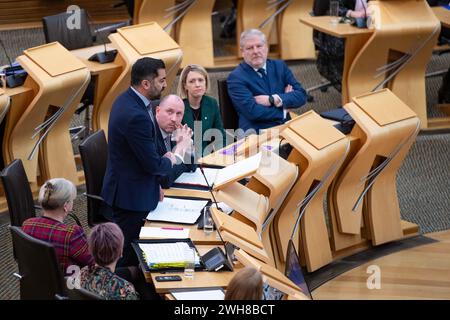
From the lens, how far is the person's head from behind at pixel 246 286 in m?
3.30

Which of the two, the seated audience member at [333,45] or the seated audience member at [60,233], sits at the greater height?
the seated audience member at [60,233]

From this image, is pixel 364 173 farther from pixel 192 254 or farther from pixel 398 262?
pixel 192 254

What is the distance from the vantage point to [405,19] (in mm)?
7531

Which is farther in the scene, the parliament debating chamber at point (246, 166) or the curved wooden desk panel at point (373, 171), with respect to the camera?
the curved wooden desk panel at point (373, 171)

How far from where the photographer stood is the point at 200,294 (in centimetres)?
389

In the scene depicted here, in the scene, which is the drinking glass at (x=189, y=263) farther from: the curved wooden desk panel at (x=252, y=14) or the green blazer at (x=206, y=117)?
the curved wooden desk panel at (x=252, y=14)

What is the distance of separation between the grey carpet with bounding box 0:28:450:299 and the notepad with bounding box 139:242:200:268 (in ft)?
3.69

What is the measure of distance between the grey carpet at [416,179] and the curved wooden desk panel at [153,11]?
67cm

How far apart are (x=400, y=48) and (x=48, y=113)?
9.57ft

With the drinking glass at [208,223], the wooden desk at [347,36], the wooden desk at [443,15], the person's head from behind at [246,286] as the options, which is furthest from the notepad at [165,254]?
the wooden desk at [443,15]

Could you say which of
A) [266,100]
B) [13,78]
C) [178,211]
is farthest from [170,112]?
[13,78]

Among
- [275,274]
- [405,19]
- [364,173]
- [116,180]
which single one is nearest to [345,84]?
[405,19]

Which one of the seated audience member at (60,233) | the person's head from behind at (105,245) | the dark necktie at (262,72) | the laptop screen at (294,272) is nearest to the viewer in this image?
the person's head from behind at (105,245)

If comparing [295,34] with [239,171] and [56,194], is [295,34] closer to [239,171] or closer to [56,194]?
[239,171]
